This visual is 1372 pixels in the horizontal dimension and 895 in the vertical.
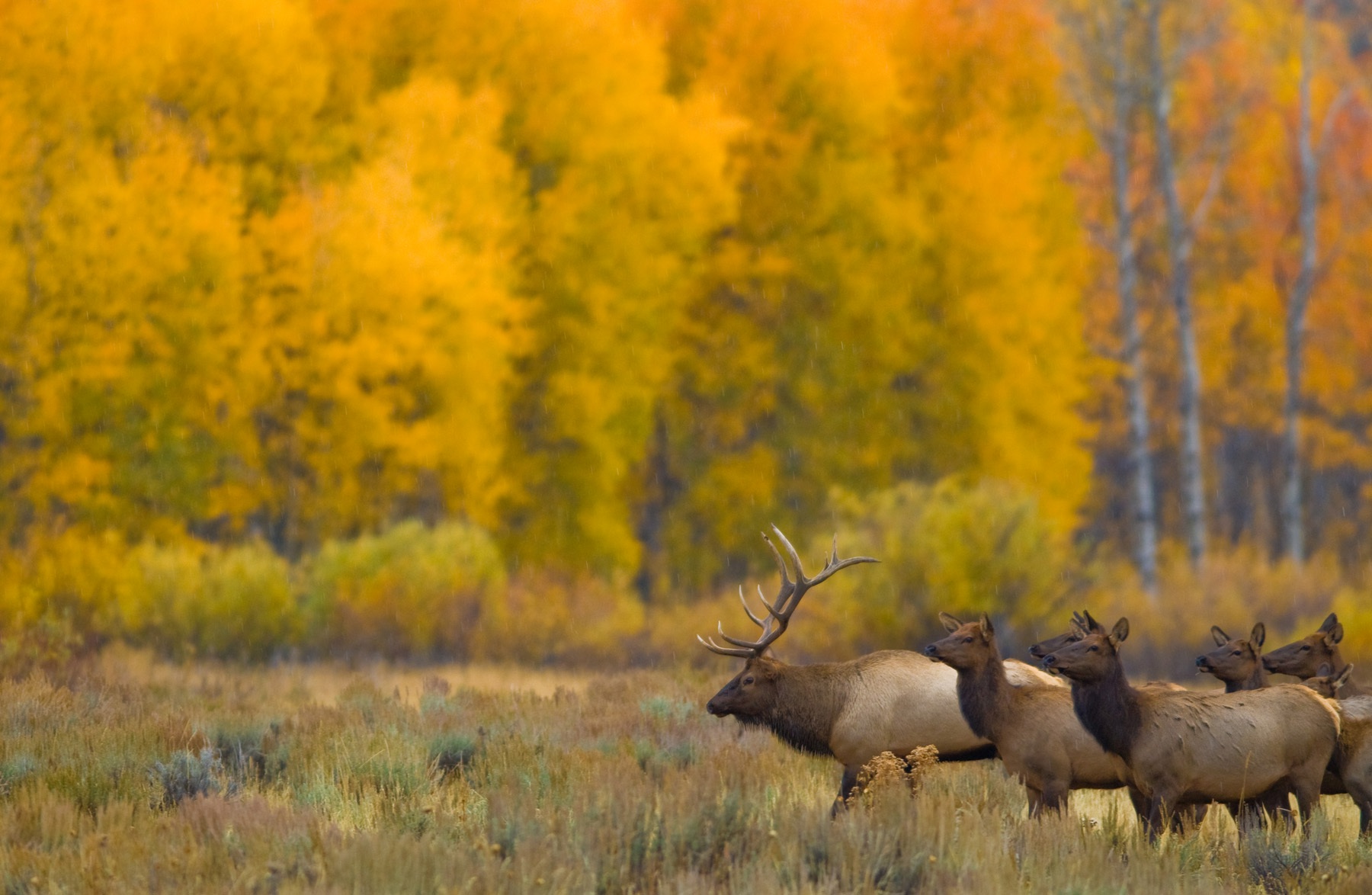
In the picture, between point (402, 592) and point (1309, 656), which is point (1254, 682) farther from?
point (402, 592)

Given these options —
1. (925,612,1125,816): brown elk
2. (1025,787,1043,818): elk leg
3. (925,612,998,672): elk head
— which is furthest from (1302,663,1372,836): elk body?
(925,612,998,672): elk head

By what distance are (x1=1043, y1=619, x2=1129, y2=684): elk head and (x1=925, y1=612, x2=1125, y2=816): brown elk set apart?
0.31m

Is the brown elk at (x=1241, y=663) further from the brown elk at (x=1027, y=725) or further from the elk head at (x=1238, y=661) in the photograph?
the brown elk at (x=1027, y=725)

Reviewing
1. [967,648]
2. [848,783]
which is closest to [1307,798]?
[967,648]

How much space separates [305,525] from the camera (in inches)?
818

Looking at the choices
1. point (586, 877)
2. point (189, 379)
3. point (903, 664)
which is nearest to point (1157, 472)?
point (189, 379)

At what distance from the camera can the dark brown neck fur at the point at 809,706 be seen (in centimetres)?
942

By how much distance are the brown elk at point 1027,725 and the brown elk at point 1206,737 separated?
0.65ft

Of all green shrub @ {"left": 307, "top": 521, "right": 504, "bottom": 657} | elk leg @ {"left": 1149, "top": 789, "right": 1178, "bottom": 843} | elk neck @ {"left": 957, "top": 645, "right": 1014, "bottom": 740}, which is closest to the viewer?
elk leg @ {"left": 1149, "top": 789, "right": 1178, "bottom": 843}

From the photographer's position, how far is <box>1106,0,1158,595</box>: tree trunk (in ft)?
71.2

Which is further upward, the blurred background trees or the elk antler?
the blurred background trees

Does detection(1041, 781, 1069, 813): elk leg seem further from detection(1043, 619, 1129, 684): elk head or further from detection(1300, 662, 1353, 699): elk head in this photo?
detection(1300, 662, 1353, 699): elk head

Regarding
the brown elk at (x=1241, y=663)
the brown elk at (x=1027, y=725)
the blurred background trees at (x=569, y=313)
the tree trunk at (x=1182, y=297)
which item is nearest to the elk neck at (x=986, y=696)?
the brown elk at (x=1027, y=725)

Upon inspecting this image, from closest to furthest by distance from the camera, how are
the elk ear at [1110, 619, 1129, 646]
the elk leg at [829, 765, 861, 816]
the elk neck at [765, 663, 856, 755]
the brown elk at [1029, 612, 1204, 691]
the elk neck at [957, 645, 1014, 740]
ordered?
1. the elk ear at [1110, 619, 1129, 646]
2. the brown elk at [1029, 612, 1204, 691]
3. the elk neck at [957, 645, 1014, 740]
4. the elk leg at [829, 765, 861, 816]
5. the elk neck at [765, 663, 856, 755]
